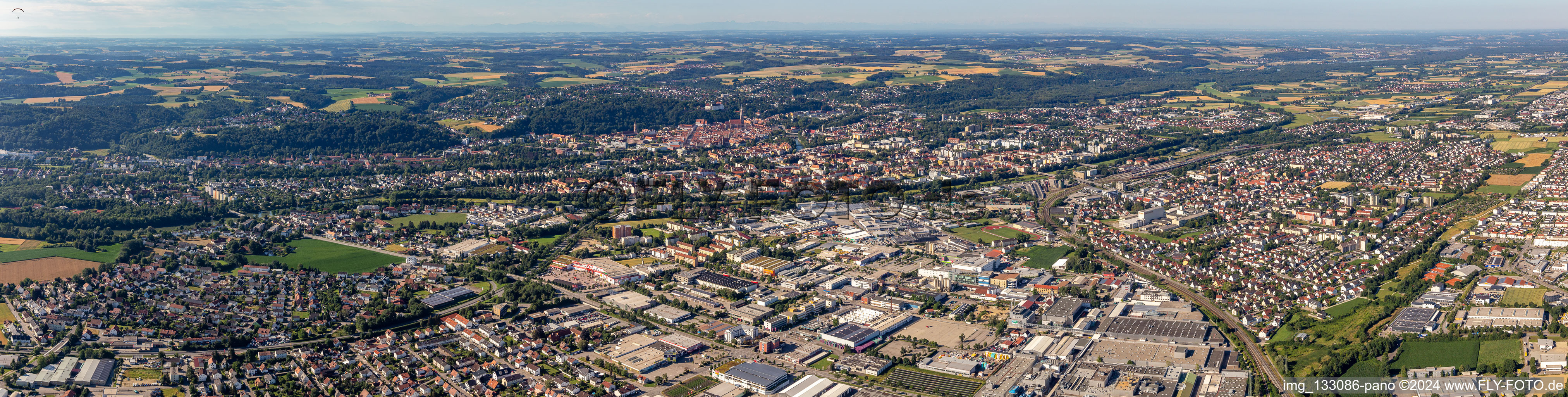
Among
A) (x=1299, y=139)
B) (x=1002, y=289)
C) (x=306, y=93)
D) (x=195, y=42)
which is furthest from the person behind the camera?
(x=195, y=42)

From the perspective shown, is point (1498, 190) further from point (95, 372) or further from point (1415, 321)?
point (95, 372)

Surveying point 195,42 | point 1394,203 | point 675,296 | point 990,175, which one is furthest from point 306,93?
point 195,42

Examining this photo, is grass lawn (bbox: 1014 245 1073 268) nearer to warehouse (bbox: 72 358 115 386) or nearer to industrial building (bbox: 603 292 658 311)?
industrial building (bbox: 603 292 658 311)

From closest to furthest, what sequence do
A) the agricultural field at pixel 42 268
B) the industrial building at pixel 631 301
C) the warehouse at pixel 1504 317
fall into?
the warehouse at pixel 1504 317 → the industrial building at pixel 631 301 → the agricultural field at pixel 42 268

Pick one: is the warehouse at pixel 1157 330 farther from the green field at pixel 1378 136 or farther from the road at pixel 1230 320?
the green field at pixel 1378 136

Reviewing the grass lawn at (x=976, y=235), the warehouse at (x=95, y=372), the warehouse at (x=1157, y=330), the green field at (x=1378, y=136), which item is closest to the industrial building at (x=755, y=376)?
the warehouse at (x=1157, y=330)

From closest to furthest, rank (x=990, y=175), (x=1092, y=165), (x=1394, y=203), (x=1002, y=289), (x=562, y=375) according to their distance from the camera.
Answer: (x=562, y=375) → (x=1002, y=289) → (x=1394, y=203) → (x=990, y=175) → (x=1092, y=165)

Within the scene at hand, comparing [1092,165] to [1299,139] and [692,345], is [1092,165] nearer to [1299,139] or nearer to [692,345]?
[1299,139]

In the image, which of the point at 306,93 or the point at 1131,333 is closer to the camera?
the point at 1131,333
